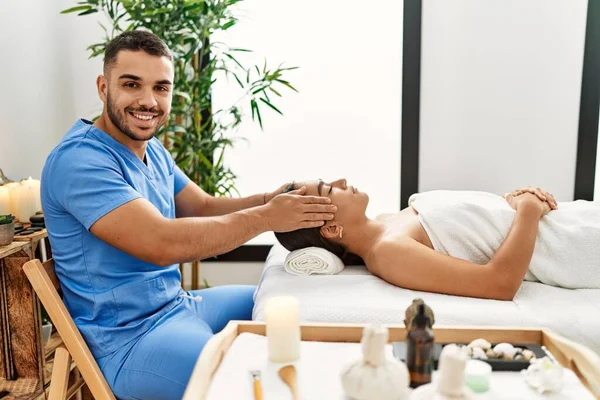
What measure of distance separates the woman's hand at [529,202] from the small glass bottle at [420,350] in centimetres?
97

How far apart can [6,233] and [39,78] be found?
3.55ft

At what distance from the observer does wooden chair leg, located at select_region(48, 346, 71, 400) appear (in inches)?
53.5

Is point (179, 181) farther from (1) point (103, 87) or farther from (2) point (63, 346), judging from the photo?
(2) point (63, 346)

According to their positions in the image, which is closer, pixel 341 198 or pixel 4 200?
pixel 341 198

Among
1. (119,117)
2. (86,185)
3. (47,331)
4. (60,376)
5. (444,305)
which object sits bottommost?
(47,331)

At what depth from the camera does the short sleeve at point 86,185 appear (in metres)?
1.38

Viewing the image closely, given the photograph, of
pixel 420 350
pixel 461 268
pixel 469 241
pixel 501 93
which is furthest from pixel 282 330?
pixel 501 93

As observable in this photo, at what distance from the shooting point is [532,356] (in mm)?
1076

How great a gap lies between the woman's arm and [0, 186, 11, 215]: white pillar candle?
1.33 meters

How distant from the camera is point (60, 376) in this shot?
4.48ft

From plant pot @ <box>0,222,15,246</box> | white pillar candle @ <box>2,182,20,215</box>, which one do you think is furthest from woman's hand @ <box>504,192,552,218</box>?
white pillar candle @ <box>2,182,20,215</box>

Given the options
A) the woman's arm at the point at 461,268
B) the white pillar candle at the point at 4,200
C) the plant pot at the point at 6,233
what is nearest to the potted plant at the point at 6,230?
the plant pot at the point at 6,233

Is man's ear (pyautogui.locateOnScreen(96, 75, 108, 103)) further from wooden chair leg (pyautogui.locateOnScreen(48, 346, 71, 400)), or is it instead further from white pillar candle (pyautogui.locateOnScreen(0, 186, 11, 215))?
wooden chair leg (pyautogui.locateOnScreen(48, 346, 71, 400))

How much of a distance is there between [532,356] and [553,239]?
2.54ft
